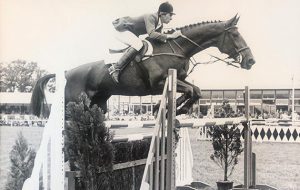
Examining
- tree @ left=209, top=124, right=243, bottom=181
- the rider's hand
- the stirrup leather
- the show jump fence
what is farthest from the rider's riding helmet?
tree @ left=209, top=124, right=243, bottom=181

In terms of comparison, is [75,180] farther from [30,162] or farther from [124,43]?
[124,43]

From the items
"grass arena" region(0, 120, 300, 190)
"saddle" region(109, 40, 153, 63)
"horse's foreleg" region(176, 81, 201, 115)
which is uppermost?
"saddle" region(109, 40, 153, 63)

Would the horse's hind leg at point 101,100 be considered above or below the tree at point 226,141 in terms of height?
above

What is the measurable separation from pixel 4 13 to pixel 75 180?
95 cm

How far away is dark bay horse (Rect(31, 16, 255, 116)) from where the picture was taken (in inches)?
99.7

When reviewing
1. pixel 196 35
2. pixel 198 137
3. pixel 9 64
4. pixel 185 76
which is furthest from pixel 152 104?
pixel 198 137

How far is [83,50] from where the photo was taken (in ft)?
8.42

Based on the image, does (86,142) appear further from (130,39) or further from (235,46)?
(235,46)

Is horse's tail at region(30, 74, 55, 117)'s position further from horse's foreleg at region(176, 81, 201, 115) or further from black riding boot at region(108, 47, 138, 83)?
horse's foreleg at region(176, 81, 201, 115)

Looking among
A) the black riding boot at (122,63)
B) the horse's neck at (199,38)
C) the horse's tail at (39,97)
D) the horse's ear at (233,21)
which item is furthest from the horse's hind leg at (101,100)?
the horse's ear at (233,21)

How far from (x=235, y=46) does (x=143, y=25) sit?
444 mm

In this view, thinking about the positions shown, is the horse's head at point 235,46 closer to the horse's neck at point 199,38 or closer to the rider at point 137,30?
the horse's neck at point 199,38

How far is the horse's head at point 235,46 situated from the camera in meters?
2.52

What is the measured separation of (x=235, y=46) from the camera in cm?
255
